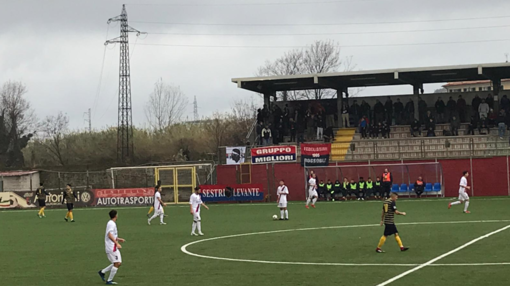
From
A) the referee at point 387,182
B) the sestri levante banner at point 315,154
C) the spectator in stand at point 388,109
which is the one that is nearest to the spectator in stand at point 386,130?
the spectator in stand at point 388,109

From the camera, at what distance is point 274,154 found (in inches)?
1986

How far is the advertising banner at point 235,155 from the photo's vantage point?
172ft

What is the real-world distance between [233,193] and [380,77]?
47.9ft

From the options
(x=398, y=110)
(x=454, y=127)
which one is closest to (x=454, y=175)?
(x=454, y=127)

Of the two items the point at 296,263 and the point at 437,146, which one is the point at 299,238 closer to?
the point at 296,263

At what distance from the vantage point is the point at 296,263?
18.7m

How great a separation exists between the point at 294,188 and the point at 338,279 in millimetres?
34536

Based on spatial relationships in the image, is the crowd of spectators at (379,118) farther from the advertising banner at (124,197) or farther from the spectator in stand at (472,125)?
the advertising banner at (124,197)

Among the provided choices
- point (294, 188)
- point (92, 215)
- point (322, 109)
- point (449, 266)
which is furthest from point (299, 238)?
point (322, 109)

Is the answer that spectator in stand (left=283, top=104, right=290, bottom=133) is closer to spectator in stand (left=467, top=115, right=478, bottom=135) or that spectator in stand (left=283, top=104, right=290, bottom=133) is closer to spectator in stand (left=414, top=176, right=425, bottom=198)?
spectator in stand (left=414, top=176, right=425, bottom=198)

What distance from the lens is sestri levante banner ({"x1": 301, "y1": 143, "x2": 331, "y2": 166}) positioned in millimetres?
48969

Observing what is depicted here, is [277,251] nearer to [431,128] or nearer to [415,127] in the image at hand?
[431,128]

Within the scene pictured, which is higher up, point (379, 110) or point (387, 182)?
point (379, 110)

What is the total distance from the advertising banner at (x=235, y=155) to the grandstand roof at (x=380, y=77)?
5600 mm
